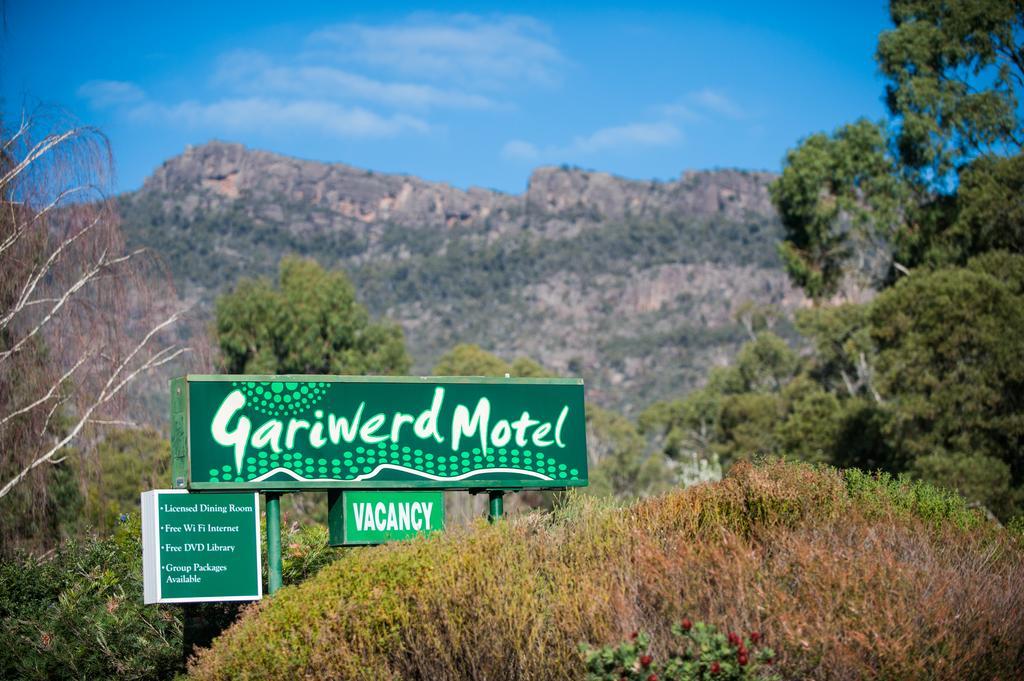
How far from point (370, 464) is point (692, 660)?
4.56 meters

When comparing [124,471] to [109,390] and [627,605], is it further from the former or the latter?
[627,605]

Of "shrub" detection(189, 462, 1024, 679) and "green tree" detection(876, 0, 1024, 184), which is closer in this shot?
"shrub" detection(189, 462, 1024, 679)

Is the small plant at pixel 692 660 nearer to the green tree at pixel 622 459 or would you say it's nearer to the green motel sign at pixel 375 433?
the green motel sign at pixel 375 433

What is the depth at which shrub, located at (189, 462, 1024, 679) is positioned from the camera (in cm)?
1084

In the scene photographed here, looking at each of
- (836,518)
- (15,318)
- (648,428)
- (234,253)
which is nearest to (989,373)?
(836,518)

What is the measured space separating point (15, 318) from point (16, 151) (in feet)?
8.32

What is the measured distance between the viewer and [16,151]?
66.8 feet

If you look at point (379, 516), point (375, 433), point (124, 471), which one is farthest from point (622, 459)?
point (379, 516)

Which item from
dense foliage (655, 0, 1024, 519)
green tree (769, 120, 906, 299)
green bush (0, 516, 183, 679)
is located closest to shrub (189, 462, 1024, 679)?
green bush (0, 516, 183, 679)

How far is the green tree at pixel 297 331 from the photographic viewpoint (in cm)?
5138

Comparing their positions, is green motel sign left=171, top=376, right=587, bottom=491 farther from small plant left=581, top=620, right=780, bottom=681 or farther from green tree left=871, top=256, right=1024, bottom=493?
green tree left=871, top=256, right=1024, bottom=493

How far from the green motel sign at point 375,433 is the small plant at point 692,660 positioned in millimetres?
3872

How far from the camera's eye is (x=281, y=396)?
13547mm

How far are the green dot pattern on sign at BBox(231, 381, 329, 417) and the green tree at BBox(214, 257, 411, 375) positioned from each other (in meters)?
36.4
